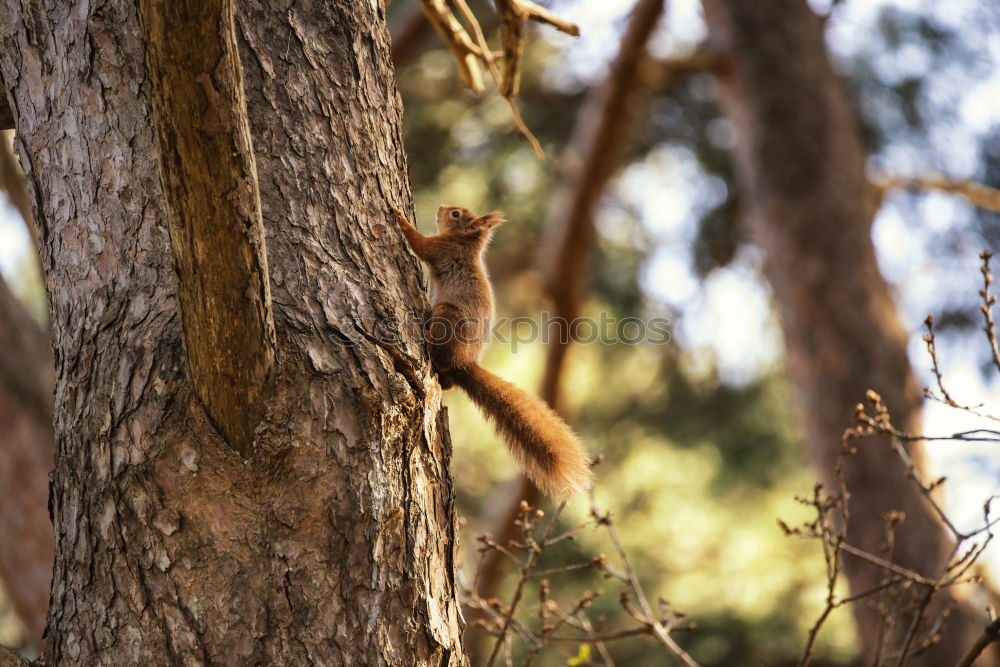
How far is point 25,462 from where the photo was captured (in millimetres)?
4684

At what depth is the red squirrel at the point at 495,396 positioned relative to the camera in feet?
7.81

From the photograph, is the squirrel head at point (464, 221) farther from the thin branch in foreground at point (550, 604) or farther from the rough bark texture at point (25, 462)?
the rough bark texture at point (25, 462)

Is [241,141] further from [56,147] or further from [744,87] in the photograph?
[744,87]

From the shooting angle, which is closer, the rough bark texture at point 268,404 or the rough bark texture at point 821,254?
the rough bark texture at point 268,404

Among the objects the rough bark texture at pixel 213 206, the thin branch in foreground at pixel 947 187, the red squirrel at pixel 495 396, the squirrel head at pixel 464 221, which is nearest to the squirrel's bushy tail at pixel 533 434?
the red squirrel at pixel 495 396

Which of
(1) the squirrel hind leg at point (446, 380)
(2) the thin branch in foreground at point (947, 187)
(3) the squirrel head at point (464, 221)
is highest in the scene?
(2) the thin branch in foreground at point (947, 187)

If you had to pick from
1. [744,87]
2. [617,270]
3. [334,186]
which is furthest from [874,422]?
[617,270]

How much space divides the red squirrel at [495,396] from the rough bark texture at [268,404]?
0.85 ft

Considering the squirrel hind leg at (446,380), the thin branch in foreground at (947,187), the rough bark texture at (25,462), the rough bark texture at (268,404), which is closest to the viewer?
the rough bark texture at (268,404)

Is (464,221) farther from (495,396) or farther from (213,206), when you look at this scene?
(213,206)

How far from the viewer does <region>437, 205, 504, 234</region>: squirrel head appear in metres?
3.51

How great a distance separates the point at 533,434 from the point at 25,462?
11.2 ft

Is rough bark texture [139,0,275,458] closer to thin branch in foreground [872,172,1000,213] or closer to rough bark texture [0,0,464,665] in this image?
rough bark texture [0,0,464,665]

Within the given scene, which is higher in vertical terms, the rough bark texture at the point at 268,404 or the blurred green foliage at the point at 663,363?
the blurred green foliage at the point at 663,363
